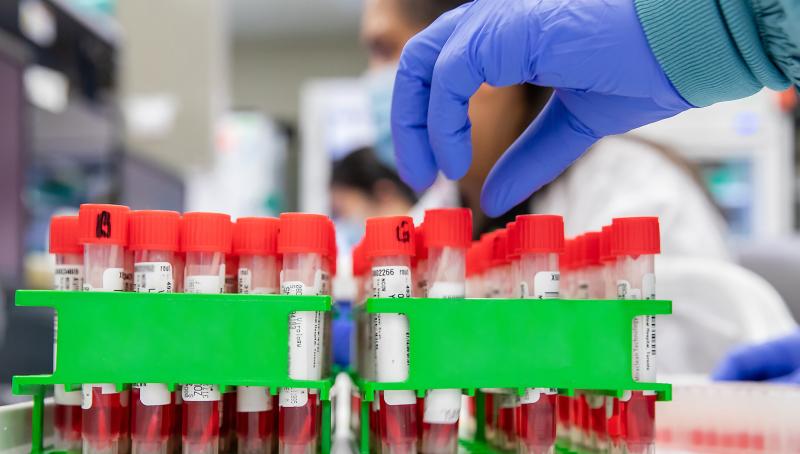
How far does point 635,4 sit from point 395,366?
0.44 m

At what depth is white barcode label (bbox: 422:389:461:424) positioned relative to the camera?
2.17ft

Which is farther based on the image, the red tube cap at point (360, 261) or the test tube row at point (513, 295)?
the red tube cap at point (360, 261)

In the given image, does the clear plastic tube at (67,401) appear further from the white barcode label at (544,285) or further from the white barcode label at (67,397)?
the white barcode label at (544,285)

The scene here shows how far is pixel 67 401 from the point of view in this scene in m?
0.70

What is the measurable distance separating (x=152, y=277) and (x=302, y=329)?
0.16 meters

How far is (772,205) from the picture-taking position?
3.85m

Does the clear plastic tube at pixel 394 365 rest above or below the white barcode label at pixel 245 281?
below

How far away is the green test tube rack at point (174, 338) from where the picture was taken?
0.63 metres

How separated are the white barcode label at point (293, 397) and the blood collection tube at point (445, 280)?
0.12 meters

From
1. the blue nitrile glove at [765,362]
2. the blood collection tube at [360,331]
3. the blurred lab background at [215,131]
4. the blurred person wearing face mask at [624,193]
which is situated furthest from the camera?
the blurred lab background at [215,131]

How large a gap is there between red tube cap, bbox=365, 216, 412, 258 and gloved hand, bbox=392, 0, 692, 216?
167mm

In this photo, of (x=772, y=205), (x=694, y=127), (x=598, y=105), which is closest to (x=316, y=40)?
(x=694, y=127)

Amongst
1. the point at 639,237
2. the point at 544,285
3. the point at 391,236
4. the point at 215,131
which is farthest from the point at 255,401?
the point at 215,131

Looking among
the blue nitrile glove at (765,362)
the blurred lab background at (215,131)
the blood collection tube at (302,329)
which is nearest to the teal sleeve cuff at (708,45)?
the blood collection tube at (302,329)
